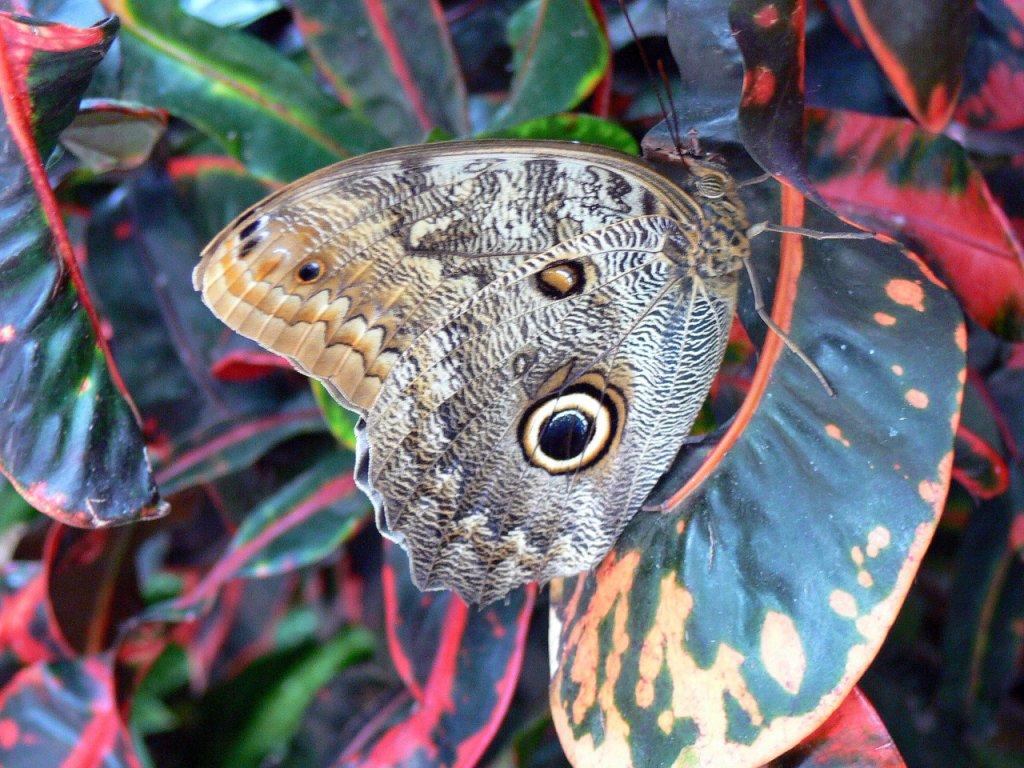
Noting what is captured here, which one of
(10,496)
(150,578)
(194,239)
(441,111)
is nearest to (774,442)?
(441,111)

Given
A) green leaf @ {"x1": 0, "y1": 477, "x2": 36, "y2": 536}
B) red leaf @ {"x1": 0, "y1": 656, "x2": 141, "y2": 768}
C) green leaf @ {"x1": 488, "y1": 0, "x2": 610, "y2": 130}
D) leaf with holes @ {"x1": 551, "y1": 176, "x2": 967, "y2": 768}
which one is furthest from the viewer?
green leaf @ {"x1": 0, "y1": 477, "x2": 36, "y2": 536}

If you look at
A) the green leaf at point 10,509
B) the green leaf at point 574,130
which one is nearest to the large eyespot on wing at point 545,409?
the green leaf at point 574,130

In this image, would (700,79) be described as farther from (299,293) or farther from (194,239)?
(194,239)

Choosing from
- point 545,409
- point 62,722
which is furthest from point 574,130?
point 62,722

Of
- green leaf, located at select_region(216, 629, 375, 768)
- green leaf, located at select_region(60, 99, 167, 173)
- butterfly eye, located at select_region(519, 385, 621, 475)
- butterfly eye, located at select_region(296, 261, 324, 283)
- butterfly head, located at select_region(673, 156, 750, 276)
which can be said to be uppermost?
green leaf, located at select_region(60, 99, 167, 173)

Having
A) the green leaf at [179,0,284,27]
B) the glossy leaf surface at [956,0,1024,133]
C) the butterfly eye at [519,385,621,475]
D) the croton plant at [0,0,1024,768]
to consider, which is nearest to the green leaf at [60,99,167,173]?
the croton plant at [0,0,1024,768]

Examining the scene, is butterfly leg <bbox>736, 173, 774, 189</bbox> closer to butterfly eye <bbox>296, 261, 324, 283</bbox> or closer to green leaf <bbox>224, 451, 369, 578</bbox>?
butterfly eye <bbox>296, 261, 324, 283</bbox>

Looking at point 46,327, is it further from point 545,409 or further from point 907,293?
point 907,293

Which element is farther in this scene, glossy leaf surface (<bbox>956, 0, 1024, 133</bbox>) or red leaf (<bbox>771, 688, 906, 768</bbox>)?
glossy leaf surface (<bbox>956, 0, 1024, 133</bbox>)
